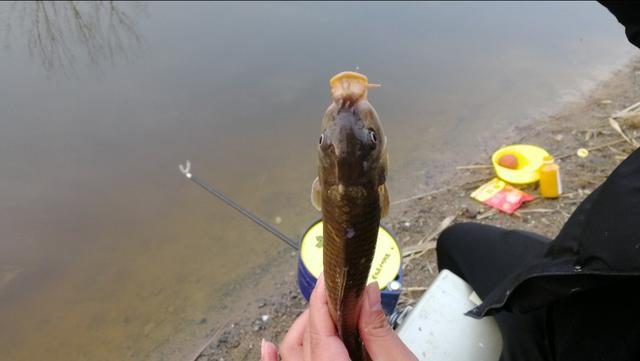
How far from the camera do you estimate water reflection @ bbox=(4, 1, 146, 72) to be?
703 cm

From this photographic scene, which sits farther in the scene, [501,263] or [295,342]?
[501,263]

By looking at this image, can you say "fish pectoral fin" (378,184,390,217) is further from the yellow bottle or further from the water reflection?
the water reflection

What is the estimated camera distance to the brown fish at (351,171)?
1.43 metres

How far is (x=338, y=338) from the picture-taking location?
68.2 inches

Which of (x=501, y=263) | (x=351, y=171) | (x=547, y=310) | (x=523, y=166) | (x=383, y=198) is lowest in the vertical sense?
(x=523, y=166)

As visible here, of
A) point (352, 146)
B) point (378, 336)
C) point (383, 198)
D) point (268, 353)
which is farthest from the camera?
point (268, 353)

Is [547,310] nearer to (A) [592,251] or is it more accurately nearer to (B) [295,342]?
(A) [592,251]

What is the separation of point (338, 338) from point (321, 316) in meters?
0.10

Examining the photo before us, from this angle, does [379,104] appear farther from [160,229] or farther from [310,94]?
[160,229]

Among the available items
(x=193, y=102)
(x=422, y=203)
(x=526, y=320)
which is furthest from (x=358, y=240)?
(x=193, y=102)

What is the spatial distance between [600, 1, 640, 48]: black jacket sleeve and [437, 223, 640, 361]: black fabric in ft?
2.90

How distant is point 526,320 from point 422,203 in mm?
2967

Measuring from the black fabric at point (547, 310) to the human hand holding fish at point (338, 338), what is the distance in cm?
64

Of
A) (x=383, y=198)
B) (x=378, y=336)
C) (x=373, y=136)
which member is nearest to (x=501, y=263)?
(x=378, y=336)
